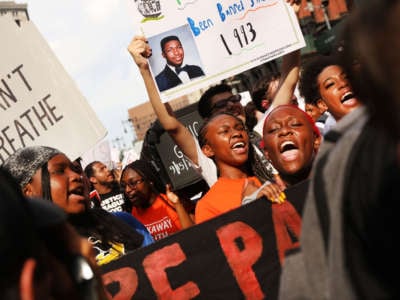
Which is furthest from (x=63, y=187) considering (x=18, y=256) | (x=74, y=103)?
Answer: (x=18, y=256)

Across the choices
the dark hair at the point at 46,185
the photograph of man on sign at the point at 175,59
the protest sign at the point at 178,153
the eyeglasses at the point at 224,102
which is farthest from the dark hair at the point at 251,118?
the dark hair at the point at 46,185

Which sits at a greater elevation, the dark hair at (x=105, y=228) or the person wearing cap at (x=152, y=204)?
the dark hair at (x=105, y=228)

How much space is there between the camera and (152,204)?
4.98 meters

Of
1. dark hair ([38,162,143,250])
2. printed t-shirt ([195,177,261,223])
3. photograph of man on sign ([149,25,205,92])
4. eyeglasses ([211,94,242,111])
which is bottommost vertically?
printed t-shirt ([195,177,261,223])

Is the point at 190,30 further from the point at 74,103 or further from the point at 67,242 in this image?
the point at 67,242

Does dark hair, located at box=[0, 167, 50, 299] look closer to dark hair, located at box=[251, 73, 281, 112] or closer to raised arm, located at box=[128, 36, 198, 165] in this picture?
raised arm, located at box=[128, 36, 198, 165]

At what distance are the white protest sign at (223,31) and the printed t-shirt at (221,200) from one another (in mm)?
1237

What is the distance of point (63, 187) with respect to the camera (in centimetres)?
288

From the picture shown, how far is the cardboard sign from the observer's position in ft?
9.88

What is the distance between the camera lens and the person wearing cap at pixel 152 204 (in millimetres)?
4562

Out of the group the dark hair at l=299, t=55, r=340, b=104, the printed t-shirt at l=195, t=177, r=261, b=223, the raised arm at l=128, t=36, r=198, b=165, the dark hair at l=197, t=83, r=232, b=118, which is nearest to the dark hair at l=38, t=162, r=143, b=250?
the printed t-shirt at l=195, t=177, r=261, b=223

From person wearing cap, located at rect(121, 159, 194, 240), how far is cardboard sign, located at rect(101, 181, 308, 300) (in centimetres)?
135

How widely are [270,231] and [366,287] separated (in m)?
2.04

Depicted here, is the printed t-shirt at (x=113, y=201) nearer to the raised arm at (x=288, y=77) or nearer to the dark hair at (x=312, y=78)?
the dark hair at (x=312, y=78)
